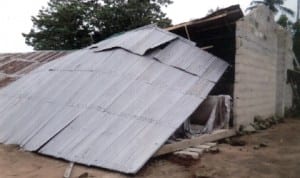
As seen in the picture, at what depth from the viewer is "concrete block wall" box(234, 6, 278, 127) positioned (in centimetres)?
959

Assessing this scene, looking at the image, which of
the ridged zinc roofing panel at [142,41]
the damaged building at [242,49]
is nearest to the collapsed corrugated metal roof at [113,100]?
the ridged zinc roofing panel at [142,41]

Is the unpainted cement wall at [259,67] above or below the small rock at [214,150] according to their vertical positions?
above

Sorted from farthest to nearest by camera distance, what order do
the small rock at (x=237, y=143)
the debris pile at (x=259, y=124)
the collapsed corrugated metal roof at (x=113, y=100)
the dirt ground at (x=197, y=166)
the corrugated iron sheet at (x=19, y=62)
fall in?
the corrugated iron sheet at (x=19, y=62) → the debris pile at (x=259, y=124) → the small rock at (x=237, y=143) → the collapsed corrugated metal roof at (x=113, y=100) → the dirt ground at (x=197, y=166)

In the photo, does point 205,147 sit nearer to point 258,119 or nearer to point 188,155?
point 188,155

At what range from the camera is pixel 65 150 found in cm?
653

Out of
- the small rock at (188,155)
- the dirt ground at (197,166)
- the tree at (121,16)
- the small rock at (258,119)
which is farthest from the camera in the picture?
the tree at (121,16)

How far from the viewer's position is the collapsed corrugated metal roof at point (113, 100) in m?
6.42

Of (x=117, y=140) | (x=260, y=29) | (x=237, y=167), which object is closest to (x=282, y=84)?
(x=260, y=29)

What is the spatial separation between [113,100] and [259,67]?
5732 millimetres

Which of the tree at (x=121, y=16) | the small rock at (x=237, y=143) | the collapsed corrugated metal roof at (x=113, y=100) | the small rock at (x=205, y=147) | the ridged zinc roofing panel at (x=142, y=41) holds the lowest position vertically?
the small rock at (x=237, y=143)

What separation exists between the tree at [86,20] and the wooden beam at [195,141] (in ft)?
36.7

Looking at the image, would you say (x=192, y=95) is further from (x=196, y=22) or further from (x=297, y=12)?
(x=297, y=12)

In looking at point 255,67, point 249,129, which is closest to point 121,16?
point 255,67

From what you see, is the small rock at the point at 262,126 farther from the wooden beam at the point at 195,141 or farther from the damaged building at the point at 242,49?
the wooden beam at the point at 195,141
